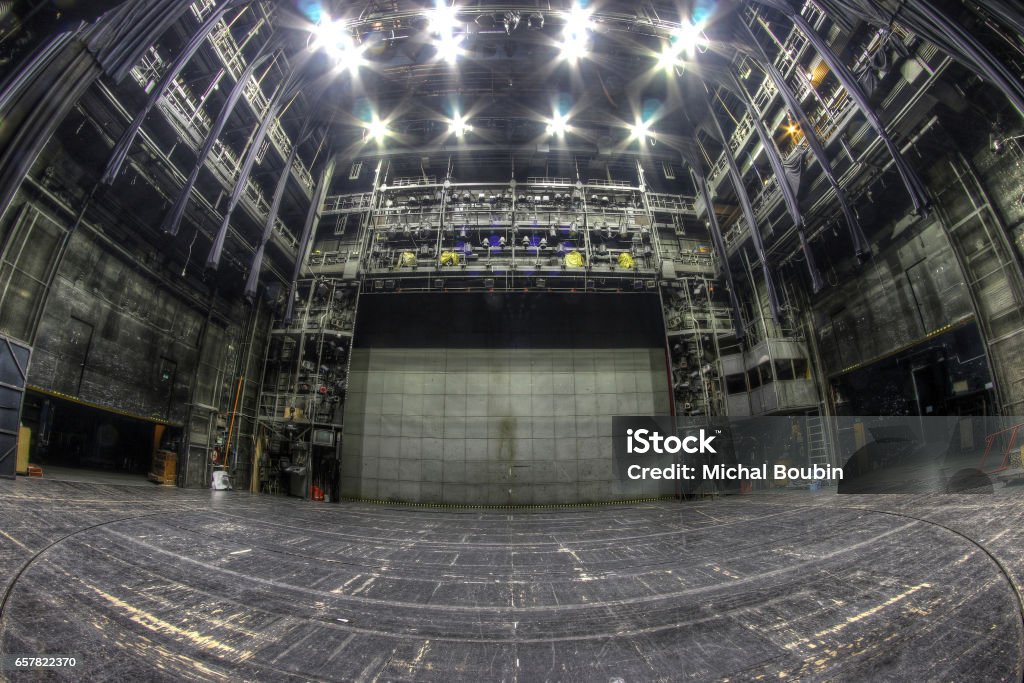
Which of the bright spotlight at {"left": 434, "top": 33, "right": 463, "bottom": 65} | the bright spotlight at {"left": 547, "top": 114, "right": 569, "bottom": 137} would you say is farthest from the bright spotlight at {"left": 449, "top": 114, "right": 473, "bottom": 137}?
the bright spotlight at {"left": 547, "top": 114, "right": 569, "bottom": 137}

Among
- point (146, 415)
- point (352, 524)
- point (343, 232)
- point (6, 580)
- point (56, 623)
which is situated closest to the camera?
point (56, 623)

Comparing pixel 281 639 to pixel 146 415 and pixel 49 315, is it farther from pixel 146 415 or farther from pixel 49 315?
pixel 146 415

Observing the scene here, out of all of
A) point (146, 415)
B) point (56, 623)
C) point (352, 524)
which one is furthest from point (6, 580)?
point (146, 415)

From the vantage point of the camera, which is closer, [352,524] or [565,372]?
[352,524]

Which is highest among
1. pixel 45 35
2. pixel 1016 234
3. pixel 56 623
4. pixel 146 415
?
pixel 45 35

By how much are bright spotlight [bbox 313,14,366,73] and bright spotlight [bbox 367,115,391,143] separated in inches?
64.2

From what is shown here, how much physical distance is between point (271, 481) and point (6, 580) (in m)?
11.1

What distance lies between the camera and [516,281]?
11781 mm

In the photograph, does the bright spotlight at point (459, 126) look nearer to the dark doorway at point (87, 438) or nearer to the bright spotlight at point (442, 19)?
the bright spotlight at point (442, 19)

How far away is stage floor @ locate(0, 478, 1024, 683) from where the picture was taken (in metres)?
1.19

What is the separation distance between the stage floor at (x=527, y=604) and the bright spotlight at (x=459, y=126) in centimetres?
1430

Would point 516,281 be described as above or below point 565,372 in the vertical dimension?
above

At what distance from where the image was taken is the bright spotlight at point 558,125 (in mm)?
12859

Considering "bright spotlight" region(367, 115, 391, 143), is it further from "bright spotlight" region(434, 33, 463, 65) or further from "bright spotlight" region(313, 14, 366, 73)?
"bright spotlight" region(434, 33, 463, 65)
